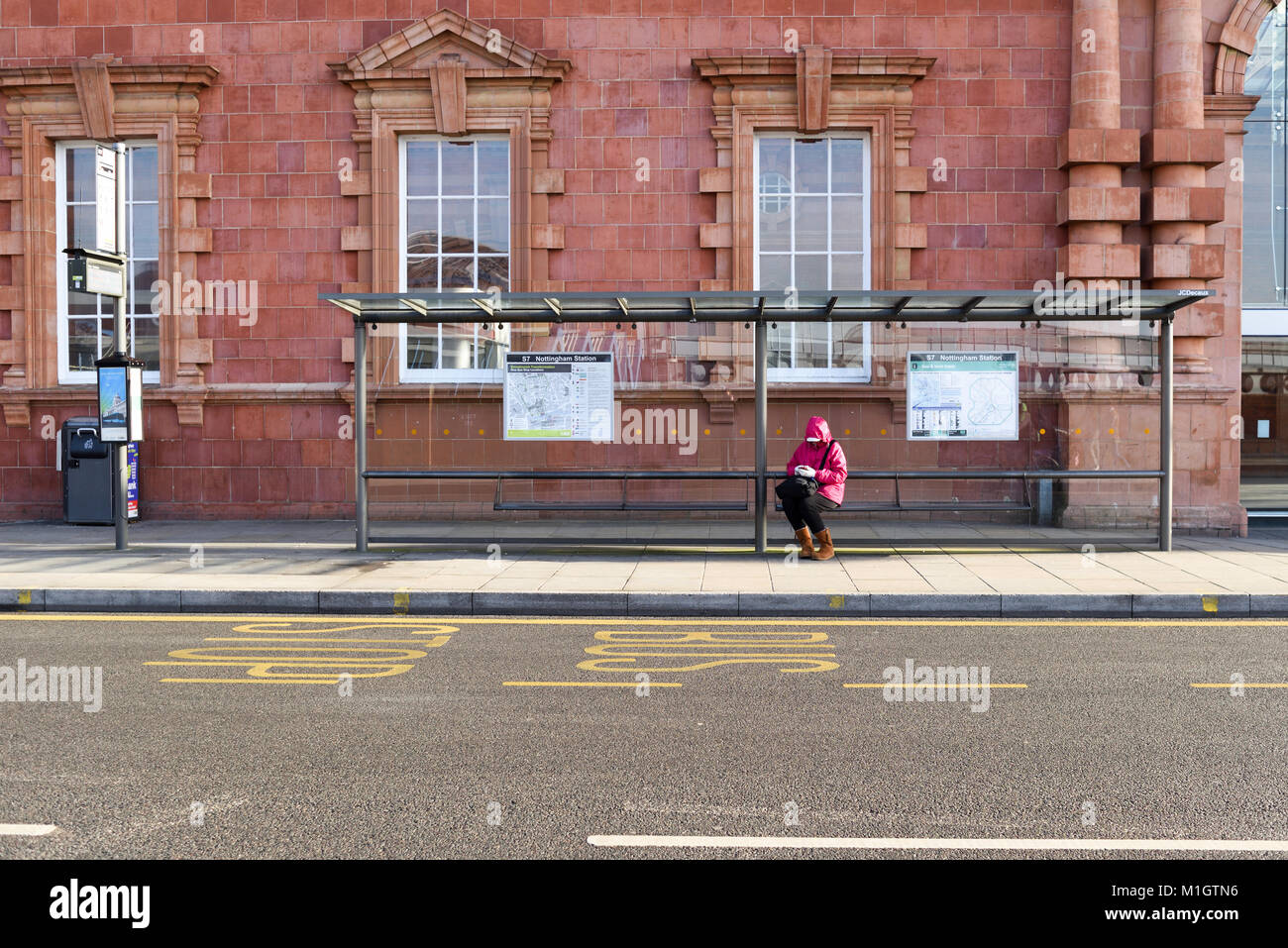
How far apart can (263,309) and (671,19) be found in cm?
674

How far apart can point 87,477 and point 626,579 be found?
8575 millimetres

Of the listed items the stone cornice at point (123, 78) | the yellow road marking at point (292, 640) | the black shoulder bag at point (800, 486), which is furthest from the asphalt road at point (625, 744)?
the stone cornice at point (123, 78)

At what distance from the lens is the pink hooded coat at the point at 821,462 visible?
11.6m

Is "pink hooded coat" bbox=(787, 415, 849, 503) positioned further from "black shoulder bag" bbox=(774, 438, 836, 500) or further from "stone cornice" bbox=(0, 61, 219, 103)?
"stone cornice" bbox=(0, 61, 219, 103)

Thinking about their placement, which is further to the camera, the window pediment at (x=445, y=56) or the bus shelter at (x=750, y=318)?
the window pediment at (x=445, y=56)

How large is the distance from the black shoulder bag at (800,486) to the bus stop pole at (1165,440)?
3641 mm

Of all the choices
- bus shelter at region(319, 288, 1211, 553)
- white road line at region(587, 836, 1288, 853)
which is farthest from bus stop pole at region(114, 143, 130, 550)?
white road line at region(587, 836, 1288, 853)

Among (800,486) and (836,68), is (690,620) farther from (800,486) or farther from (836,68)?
(836,68)

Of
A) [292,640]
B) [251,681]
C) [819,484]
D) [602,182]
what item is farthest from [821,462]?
[251,681]

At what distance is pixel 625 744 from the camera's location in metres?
5.23

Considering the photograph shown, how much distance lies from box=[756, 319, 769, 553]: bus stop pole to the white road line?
8041 mm

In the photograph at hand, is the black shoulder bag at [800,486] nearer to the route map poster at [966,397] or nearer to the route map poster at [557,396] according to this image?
the route map poster at [966,397]

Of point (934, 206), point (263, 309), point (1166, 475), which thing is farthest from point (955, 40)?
point (263, 309)
